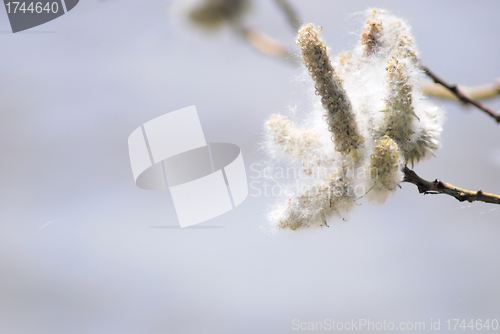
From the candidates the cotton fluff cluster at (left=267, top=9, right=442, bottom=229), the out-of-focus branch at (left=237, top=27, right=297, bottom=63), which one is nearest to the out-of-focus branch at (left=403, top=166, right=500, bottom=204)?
the cotton fluff cluster at (left=267, top=9, right=442, bottom=229)

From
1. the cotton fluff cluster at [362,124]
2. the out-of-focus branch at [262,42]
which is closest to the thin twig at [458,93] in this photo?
the cotton fluff cluster at [362,124]

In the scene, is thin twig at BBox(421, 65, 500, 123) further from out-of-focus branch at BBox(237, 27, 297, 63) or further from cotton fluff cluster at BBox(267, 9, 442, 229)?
out-of-focus branch at BBox(237, 27, 297, 63)

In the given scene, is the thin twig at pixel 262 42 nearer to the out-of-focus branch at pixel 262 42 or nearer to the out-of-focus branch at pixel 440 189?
the out-of-focus branch at pixel 262 42

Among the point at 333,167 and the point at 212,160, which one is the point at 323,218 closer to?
the point at 333,167

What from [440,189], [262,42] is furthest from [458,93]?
[262,42]

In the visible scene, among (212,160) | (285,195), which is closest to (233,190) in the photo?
(212,160)

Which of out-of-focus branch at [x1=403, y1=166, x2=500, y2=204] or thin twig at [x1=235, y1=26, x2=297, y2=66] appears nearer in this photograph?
out-of-focus branch at [x1=403, y1=166, x2=500, y2=204]

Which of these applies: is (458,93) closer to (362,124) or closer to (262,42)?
(362,124)
